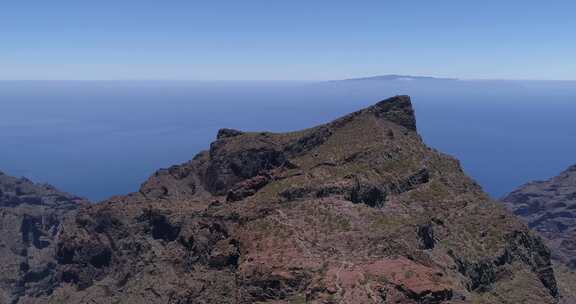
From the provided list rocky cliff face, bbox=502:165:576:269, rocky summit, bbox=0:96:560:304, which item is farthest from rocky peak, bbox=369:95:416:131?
rocky cliff face, bbox=502:165:576:269

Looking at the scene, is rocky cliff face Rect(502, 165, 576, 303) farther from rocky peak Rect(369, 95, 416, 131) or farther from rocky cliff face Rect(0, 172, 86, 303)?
rocky cliff face Rect(0, 172, 86, 303)

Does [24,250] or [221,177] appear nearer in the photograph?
[221,177]

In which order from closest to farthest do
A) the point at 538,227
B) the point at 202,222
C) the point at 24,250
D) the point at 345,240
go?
the point at 345,240 → the point at 202,222 → the point at 24,250 → the point at 538,227

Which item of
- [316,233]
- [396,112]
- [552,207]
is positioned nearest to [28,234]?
[396,112]

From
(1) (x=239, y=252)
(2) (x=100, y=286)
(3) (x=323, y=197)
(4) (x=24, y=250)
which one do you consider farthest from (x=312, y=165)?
(4) (x=24, y=250)

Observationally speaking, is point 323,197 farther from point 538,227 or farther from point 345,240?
point 538,227

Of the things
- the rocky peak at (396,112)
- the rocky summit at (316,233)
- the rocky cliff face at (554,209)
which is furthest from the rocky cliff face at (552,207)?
the rocky summit at (316,233)

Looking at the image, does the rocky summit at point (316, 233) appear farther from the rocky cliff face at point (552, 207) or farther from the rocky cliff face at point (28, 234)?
the rocky cliff face at point (552, 207)
